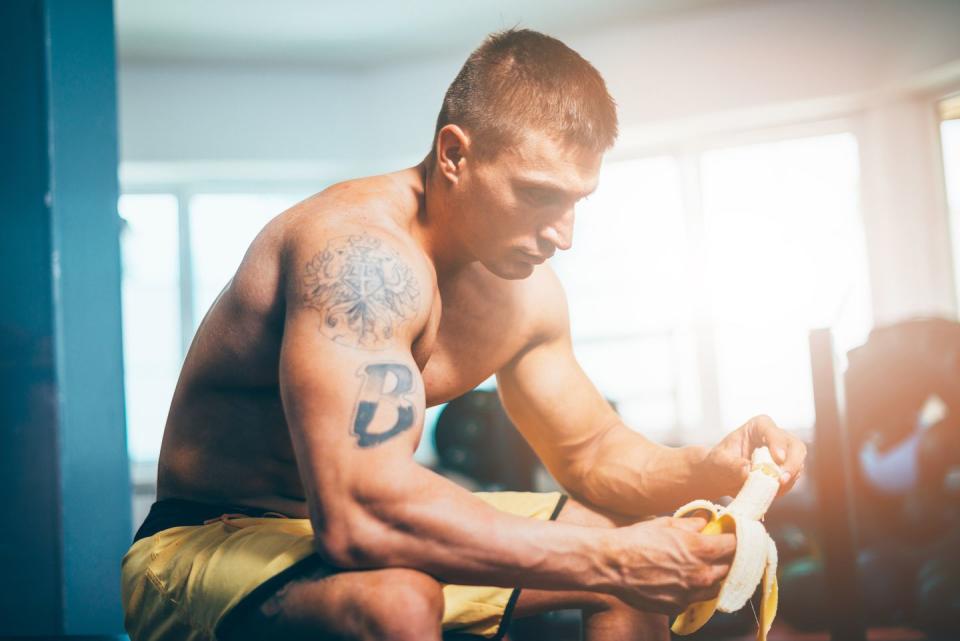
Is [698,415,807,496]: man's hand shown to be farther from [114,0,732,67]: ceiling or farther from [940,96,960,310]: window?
[114,0,732,67]: ceiling

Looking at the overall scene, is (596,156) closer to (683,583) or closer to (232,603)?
(683,583)

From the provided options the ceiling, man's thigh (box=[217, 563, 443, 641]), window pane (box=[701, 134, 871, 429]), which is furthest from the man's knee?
the ceiling

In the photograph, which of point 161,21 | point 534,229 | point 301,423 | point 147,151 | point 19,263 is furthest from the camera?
point 147,151

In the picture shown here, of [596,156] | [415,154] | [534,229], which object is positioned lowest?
[534,229]

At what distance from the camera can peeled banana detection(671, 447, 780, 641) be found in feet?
3.71

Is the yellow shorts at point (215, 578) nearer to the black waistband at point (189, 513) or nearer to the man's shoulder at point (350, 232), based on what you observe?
the black waistband at point (189, 513)

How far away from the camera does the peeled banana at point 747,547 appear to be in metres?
1.13

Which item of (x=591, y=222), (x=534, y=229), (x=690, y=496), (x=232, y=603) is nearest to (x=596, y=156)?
(x=534, y=229)

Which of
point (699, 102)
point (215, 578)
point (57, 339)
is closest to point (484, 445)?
point (699, 102)

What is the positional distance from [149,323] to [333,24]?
6.41 feet

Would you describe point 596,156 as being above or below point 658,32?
below

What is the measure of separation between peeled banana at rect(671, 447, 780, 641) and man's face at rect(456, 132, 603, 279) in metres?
0.43

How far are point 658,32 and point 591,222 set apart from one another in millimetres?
1066

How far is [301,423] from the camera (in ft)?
3.64
